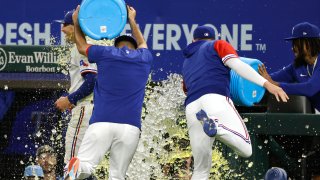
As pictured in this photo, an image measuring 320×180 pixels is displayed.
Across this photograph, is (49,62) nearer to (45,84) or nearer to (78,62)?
(45,84)

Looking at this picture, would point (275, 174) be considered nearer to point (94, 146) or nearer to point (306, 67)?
point (306, 67)

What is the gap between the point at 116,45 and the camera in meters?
7.18

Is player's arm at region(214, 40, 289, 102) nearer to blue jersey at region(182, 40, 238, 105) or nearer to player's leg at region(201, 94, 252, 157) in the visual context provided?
blue jersey at region(182, 40, 238, 105)

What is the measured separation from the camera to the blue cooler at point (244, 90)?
779 centimetres

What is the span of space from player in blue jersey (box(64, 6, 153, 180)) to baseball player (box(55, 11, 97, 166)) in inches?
15.0

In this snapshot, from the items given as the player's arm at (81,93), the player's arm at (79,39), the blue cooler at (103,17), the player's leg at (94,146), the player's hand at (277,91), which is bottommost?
the player's leg at (94,146)

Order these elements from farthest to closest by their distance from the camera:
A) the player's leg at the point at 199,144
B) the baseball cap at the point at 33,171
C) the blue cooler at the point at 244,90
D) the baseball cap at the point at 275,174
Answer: the baseball cap at the point at 33,171 < the blue cooler at the point at 244,90 < the player's leg at the point at 199,144 < the baseball cap at the point at 275,174

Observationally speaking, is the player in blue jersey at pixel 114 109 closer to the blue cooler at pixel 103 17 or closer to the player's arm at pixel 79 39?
the player's arm at pixel 79 39

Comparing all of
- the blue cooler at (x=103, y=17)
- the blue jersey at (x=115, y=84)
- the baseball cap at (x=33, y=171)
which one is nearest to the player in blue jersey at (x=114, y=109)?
the blue jersey at (x=115, y=84)

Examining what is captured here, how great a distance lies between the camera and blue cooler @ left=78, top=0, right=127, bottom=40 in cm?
770

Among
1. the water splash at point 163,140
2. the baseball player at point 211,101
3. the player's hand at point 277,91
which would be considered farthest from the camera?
the water splash at point 163,140

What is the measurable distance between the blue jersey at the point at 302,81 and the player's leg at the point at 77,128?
58.5 inches

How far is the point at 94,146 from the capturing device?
6863 millimetres

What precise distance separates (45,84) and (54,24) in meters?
2.01
